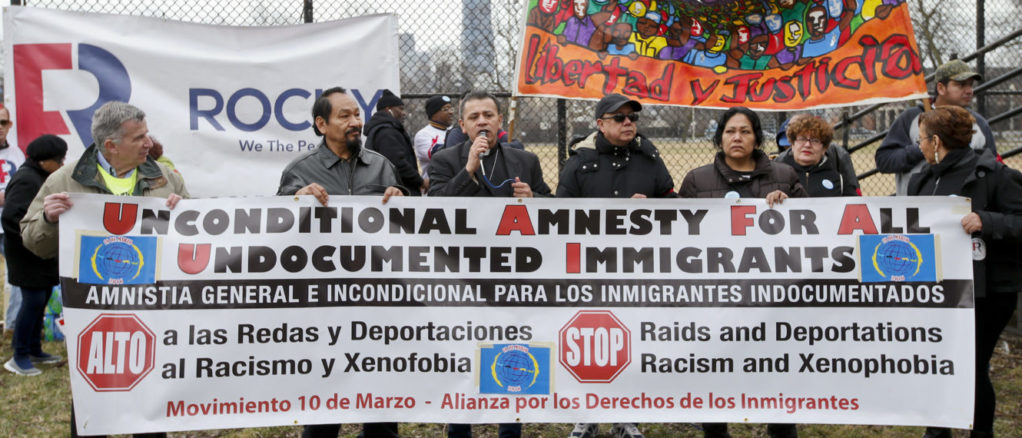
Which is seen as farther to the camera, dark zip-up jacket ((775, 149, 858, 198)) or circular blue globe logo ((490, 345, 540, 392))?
dark zip-up jacket ((775, 149, 858, 198))

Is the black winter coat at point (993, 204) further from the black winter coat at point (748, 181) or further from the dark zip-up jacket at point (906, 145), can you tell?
the dark zip-up jacket at point (906, 145)

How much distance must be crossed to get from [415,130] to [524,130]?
0.96 meters

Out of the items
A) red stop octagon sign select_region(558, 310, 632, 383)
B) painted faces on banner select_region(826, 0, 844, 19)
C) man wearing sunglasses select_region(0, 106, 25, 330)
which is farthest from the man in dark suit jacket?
man wearing sunglasses select_region(0, 106, 25, 330)

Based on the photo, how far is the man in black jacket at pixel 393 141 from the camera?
19.2 feet

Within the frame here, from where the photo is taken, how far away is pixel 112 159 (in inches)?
147

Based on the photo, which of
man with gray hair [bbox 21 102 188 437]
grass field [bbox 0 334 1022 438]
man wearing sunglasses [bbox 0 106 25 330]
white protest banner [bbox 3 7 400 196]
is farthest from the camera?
man wearing sunglasses [bbox 0 106 25 330]

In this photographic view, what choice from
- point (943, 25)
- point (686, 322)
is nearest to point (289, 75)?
point (686, 322)

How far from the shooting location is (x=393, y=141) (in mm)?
5879

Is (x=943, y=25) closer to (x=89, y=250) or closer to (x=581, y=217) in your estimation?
(x=581, y=217)

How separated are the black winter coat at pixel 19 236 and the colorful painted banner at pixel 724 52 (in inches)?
128

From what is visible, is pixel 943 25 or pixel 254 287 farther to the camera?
pixel 943 25

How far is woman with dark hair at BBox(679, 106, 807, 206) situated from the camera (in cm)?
415

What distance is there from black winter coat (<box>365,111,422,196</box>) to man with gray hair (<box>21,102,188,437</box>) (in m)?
2.11

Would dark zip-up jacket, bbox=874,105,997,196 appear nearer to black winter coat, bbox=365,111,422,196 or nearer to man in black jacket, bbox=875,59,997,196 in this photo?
man in black jacket, bbox=875,59,997,196
